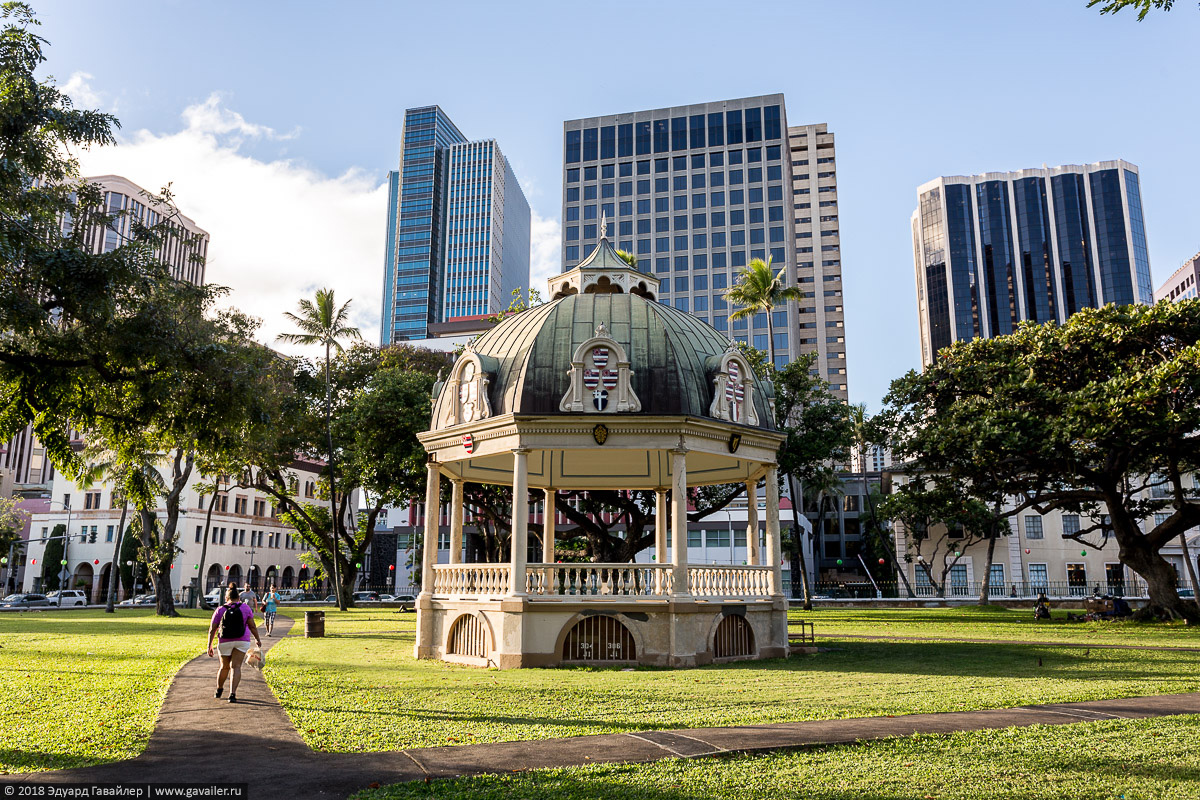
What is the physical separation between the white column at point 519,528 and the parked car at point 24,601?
67.5 metres

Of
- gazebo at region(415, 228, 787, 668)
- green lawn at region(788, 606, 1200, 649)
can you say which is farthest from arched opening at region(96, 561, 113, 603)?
gazebo at region(415, 228, 787, 668)

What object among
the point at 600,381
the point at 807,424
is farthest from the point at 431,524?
the point at 807,424

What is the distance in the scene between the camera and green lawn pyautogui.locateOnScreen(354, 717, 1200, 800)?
7.84 meters

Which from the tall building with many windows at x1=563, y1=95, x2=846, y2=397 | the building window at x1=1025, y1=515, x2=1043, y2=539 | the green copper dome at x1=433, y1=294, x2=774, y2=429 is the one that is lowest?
the building window at x1=1025, y1=515, x2=1043, y2=539

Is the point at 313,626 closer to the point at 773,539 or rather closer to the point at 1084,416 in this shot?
the point at 773,539

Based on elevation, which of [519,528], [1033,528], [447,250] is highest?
[447,250]

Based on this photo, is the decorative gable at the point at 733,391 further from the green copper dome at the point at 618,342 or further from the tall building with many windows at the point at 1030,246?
the tall building with many windows at the point at 1030,246

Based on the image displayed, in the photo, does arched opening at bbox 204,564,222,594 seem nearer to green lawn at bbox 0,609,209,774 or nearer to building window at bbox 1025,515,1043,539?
green lawn at bbox 0,609,209,774

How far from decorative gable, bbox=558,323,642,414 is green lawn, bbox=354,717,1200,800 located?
11533 millimetres

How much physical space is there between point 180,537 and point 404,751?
89.2 metres

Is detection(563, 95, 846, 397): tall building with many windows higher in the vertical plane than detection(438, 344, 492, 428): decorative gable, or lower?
higher

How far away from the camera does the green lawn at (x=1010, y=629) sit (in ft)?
88.5

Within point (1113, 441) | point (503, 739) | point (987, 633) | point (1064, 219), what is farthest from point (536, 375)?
point (1064, 219)

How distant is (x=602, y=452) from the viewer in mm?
23516
